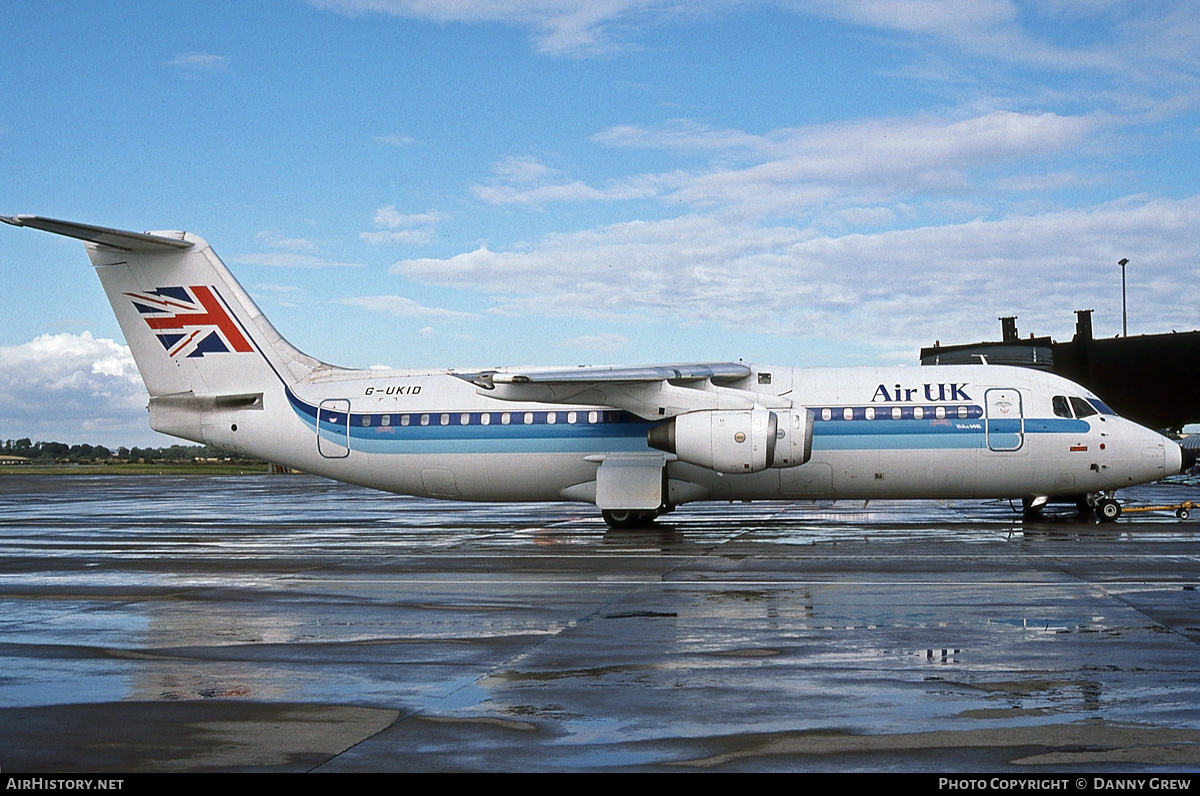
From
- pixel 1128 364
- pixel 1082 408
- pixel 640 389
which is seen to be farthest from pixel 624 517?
pixel 1128 364

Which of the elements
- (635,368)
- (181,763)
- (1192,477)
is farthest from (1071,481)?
(1192,477)

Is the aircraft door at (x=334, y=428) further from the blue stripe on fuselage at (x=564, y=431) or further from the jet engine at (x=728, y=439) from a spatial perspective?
the jet engine at (x=728, y=439)

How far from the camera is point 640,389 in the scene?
25.5 meters

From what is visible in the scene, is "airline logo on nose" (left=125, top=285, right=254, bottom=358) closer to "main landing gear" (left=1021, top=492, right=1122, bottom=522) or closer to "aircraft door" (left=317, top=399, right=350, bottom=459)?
"aircraft door" (left=317, top=399, right=350, bottom=459)

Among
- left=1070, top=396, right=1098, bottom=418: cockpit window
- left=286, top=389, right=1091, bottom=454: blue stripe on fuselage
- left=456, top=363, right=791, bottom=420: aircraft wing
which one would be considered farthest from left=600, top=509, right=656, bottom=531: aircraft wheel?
left=1070, top=396, right=1098, bottom=418: cockpit window

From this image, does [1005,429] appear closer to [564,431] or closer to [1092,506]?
[1092,506]

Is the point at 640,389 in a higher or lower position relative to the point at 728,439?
higher

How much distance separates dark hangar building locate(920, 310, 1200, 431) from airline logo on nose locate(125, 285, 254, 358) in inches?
1354

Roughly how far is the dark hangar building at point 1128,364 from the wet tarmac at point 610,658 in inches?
1359

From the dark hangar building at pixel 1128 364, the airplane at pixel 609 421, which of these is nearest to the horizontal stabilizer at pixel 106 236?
the airplane at pixel 609 421

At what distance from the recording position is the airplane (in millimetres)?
25141

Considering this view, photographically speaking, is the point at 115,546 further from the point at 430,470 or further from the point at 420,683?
the point at 420,683

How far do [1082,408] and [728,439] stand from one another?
28.1 ft
